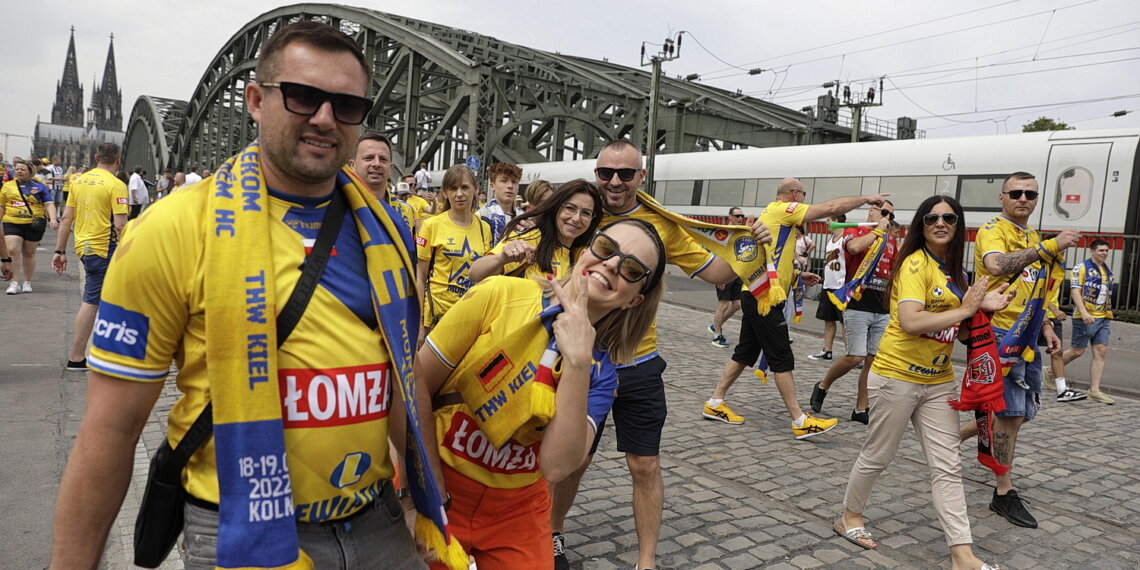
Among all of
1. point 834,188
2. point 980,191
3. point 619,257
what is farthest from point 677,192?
point 619,257

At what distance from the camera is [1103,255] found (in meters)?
8.41

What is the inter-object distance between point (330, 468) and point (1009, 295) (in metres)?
3.77

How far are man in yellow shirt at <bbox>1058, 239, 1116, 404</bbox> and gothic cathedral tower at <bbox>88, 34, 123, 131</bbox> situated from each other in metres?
139

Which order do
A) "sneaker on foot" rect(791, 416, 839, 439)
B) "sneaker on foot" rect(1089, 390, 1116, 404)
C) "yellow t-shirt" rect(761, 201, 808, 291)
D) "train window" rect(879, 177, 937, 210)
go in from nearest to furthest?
"yellow t-shirt" rect(761, 201, 808, 291), "sneaker on foot" rect(791, 416, 839, 439), "sneaker on foot" rect(1089, 390, 1116, 404), "train window" rect(879, 177, 937, 210)

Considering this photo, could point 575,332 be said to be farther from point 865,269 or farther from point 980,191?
point 980,191

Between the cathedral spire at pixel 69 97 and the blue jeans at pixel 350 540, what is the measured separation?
146 m


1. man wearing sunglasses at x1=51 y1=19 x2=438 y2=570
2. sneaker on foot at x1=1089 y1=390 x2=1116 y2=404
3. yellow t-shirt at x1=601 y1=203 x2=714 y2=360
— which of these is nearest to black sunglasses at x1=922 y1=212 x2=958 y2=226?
yellow t-shirt at x1=601 y1=203 x2=714 y2=360

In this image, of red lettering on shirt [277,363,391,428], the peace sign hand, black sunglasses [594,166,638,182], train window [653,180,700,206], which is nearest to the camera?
red lettering on shirt [277,363,391,428]

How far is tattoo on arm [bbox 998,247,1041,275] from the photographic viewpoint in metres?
4.52

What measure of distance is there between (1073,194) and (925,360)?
43.8 ft

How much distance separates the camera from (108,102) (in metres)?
124

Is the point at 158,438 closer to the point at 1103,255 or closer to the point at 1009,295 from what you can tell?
the point at 1009,295

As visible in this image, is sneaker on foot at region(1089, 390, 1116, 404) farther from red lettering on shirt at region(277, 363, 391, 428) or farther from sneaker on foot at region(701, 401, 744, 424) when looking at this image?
red lettering on shirt at region(277, 363, 391, 428)

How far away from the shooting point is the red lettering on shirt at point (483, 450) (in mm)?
2305
